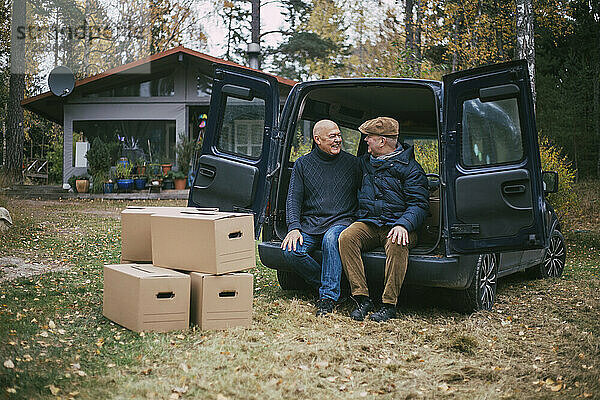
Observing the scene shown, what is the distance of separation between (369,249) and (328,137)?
95 centimetres

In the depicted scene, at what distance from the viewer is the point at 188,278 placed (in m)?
4.21

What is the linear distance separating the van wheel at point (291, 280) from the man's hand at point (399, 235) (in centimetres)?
122

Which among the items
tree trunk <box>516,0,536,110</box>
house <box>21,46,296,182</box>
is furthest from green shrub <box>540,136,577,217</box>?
house <box>21,46,296,182</box>

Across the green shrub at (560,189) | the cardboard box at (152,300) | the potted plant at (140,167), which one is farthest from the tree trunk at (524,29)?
the potted plant at (140,167)

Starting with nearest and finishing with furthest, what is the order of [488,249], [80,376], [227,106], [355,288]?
[80,376] → [488,249] → [355,288] → [227,106]

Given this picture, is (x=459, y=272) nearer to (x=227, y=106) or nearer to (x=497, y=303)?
(x=497, y=303)

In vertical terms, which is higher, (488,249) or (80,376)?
(488,249)

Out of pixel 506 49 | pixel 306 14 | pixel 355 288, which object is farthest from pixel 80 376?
pixel 306 14

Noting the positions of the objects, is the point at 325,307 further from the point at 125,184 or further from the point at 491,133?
the point at 125,184

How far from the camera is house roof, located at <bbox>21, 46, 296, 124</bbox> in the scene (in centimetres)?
1738

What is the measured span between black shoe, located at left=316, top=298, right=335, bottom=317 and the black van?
36 centimetres

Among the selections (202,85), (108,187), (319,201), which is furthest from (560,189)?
(108,187)

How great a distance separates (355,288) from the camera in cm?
483

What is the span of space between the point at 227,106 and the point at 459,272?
7.76ft
